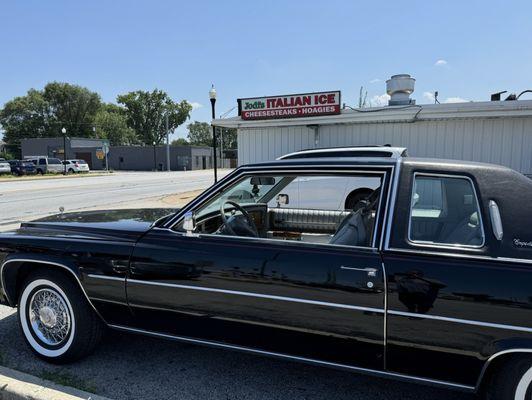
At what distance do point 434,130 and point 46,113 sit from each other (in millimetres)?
81016

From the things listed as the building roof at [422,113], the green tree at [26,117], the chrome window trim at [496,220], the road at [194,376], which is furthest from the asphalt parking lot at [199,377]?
the green tree at [26,117]

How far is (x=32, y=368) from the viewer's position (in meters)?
3.19

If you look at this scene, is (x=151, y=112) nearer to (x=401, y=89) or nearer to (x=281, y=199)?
(x=401, y=89)

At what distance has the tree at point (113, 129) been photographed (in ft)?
259

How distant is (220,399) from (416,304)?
56.4 inches

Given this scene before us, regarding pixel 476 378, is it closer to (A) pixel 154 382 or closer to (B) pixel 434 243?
(B) pixel 434 243

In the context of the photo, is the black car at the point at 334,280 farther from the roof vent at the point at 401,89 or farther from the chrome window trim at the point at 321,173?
the roof vent at the point at 401,89

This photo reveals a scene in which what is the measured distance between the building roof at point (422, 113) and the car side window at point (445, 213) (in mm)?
8249

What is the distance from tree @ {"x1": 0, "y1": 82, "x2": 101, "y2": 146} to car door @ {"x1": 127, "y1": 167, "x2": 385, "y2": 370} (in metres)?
81.4

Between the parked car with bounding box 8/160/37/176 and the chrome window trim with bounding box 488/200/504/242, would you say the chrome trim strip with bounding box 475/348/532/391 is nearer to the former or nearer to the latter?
the chrome window trim with bounding box 488/200/504/242

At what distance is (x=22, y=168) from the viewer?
132ft

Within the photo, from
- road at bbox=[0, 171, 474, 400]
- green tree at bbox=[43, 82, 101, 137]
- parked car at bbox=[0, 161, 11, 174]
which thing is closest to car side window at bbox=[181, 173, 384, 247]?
road at bbox=[0, 171, 474, 400]

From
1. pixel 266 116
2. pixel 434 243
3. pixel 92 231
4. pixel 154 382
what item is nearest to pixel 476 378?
pixel 434 243

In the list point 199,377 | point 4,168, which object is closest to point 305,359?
point 199,377
